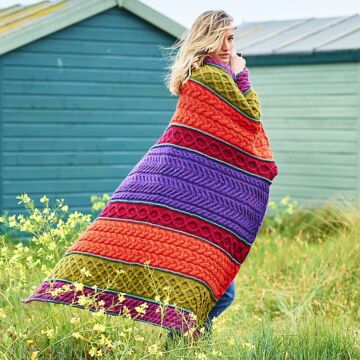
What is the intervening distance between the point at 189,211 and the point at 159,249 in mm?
248

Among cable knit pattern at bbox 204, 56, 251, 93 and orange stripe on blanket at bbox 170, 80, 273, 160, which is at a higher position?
cable knit pattern at bbox 204, 56, 251, 93

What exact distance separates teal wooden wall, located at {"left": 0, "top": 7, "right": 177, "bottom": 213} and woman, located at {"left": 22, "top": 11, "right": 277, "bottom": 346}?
542 centimetres

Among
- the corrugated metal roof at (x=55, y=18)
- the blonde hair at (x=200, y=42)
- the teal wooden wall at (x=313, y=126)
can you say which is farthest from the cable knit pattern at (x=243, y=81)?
the teal wooden wall at (x=313, y=126)

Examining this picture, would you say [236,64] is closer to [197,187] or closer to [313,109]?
[197,187]

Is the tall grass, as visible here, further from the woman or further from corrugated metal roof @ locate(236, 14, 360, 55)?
corrugated metal roof @ locate(236, 14, 360, 55)

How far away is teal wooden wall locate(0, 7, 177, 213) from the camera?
34.5ft

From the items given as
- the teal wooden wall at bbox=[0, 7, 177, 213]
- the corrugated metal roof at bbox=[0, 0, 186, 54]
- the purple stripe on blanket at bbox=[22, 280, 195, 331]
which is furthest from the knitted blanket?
the corrugated metal roof at bbox=[0, 0, 186, 54]

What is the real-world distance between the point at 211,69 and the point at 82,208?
234 inches

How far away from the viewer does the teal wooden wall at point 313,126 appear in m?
12.3

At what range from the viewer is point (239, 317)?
703 cm

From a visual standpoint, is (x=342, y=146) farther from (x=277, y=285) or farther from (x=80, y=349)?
(x=80, y=349)

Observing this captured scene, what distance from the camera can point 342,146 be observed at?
12.4m

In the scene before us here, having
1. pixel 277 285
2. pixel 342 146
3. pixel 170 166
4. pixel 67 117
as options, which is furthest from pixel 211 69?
pixel 342 146

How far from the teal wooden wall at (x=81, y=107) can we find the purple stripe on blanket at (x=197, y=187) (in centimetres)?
542
